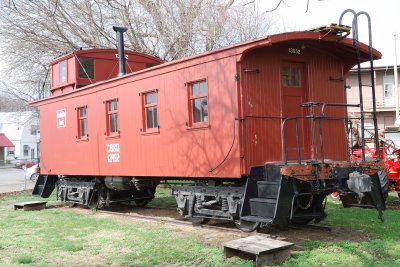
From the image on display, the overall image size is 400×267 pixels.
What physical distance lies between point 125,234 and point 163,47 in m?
12.4

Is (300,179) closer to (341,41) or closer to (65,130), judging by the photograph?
(341,41)

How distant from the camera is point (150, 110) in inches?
391

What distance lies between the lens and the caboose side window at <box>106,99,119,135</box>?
36.1 ft

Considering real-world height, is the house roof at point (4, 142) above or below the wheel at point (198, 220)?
above

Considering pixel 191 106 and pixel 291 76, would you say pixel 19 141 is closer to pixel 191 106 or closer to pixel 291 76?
pixel 191 106

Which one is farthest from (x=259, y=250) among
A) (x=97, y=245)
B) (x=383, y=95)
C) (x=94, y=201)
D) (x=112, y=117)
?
(x=383, y=95)

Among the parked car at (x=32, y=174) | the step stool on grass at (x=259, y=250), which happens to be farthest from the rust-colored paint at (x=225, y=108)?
the parked car at (x=32, y=174)

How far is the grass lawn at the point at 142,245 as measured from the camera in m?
6.38

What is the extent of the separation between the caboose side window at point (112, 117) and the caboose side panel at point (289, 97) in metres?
4.11

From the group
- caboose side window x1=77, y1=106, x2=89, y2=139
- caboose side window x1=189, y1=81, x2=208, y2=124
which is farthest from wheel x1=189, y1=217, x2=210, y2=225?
caboose side window x1=77, y1=106, x2=89, y2=139

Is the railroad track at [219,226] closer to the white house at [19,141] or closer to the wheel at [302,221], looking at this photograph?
the wheel at [302,221]

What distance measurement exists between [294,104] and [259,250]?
11.2 feet

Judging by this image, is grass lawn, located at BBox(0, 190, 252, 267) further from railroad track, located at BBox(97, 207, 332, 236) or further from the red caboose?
the red caboose

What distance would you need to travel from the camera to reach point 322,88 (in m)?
8.90
